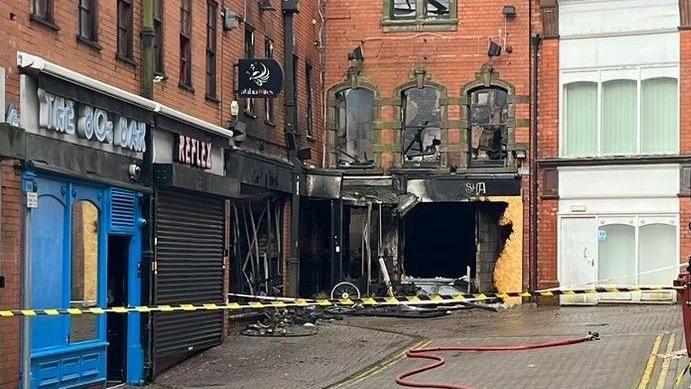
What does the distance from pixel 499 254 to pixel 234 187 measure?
9666 millimetres

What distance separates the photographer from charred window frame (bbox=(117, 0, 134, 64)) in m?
16.3

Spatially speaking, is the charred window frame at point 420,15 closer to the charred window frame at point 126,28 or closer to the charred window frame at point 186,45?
the charred window frame at point 186,45

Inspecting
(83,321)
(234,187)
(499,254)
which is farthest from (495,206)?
(83,321)

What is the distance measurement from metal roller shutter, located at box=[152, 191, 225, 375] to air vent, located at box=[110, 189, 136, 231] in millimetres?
662

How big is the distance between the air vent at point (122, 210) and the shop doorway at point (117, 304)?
11.0 inches

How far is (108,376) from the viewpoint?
53.7 feet

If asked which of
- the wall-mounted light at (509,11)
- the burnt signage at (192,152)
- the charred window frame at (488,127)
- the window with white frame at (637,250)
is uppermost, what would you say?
the wall-mounted light at (509,11)

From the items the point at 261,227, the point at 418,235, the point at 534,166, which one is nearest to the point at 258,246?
the point at 261,227

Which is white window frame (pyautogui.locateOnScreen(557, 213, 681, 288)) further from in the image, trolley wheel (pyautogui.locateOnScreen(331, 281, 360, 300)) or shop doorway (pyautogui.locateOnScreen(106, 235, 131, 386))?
shop doorway (pyautogui.locateOnScreen(106, 235, 131, 386))

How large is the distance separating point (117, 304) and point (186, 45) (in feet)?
15.4

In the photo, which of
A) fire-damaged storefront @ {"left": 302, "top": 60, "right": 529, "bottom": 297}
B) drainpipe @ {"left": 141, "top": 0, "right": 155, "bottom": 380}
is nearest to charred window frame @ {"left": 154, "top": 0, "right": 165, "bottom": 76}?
drainpipe @ {"left": 141, "top": 0, "right": 155, "bottom": 380}

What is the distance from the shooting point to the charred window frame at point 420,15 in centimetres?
2769

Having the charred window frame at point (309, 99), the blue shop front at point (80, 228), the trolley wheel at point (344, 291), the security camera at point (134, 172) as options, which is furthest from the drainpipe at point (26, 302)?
the charred window frame at point (309, 99)

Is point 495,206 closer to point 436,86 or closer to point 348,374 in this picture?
point 436,86
